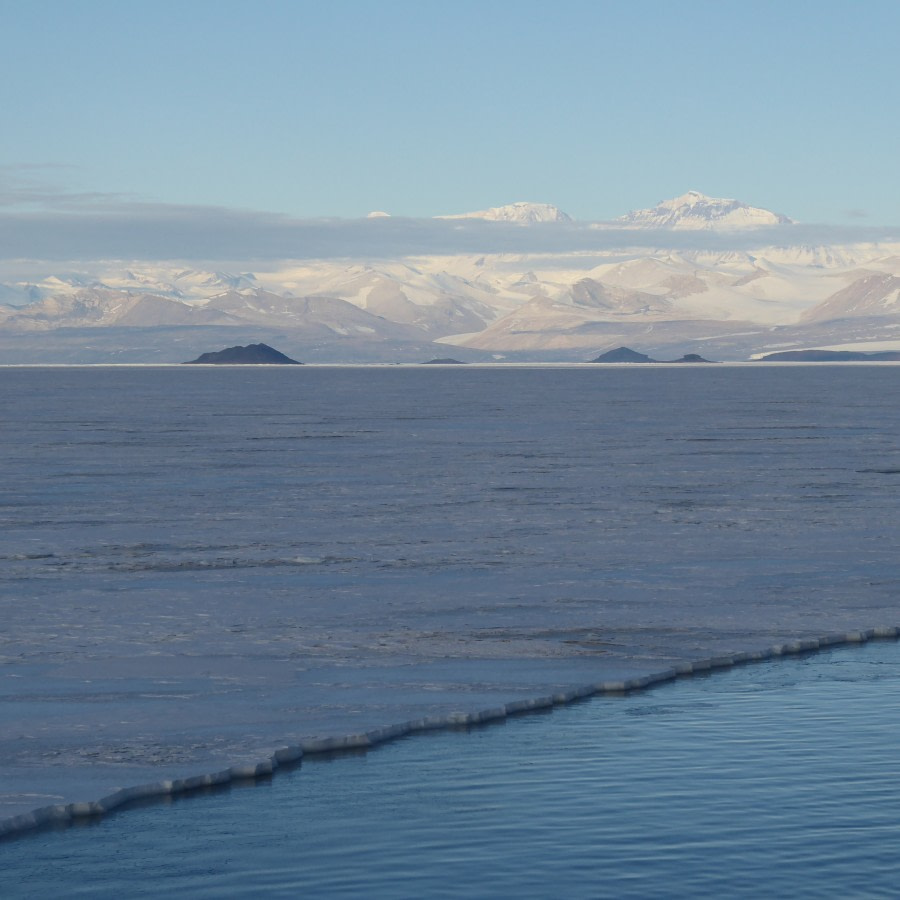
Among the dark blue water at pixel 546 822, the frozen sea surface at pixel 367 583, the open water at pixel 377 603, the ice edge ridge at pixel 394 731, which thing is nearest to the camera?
the dark blue water at pixel 546 822

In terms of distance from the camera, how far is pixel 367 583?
27844mm

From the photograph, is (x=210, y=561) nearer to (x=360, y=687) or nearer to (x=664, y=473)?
(x=360, y=687)

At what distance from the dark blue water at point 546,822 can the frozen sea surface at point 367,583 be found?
128 centimetres

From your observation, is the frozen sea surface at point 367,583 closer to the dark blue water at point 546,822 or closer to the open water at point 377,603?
the open water at point 377,603

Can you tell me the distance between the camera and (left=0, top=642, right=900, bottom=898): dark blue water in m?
12.6

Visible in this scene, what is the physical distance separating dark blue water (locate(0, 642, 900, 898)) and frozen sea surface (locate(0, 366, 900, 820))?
4.19 ft

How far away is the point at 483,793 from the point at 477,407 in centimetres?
11096

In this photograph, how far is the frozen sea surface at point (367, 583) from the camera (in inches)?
717

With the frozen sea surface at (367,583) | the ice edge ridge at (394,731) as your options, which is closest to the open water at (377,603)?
the frozen sea surface at (367,583)

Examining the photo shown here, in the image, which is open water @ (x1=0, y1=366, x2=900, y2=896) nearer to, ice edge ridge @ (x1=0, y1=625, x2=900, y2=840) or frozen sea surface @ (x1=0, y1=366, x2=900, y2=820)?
frozen sea surface @ (x1=0, y1=366, x2=900, y2=820)

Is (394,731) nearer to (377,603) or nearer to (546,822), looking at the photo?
(546,822)

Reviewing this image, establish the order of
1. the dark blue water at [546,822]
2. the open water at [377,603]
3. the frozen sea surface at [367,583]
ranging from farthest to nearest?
the frozen sea surface at [367,583] → the open water at [377,603] → the dark blue water at [546,822]

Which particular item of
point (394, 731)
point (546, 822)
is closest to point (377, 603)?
point (394, 731)

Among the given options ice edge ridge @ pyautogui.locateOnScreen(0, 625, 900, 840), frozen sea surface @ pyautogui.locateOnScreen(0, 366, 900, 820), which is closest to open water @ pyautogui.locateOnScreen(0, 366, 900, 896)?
frozen sea surface @ pyautogui.locateOnScreen(0, 366, 900, 820)
